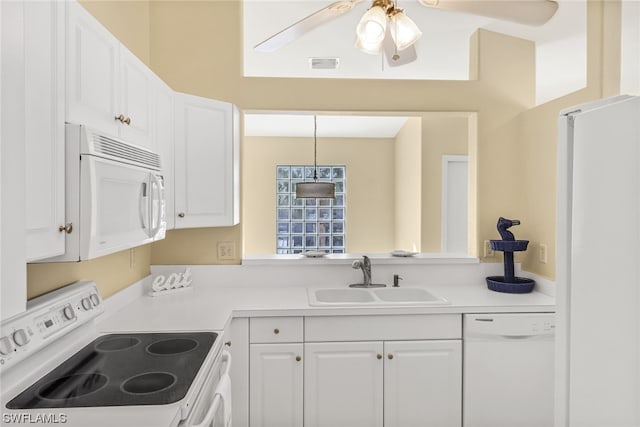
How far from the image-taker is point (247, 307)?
2.01m

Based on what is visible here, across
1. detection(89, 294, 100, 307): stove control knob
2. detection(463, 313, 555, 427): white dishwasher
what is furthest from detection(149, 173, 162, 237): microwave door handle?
detection(463, 313, 555, 427): white dishwasher

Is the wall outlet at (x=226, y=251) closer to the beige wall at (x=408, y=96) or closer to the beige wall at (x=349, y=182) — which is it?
the beige wall at (x=408, y=96)

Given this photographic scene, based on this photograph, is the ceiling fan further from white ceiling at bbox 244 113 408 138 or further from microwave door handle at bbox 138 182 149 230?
white ceiling at bbox 244 113 408 138

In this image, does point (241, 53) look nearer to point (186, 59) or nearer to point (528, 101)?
point (186, 59)

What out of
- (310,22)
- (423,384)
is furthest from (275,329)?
(310,22)

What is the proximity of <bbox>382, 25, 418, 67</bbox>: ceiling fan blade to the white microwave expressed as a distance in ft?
3.88

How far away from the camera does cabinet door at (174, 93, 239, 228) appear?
6.82ft

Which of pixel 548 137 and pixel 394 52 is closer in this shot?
pixel 394 52

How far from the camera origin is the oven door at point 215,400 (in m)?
1.15

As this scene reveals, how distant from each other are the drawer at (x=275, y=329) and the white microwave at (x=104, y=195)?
76cm

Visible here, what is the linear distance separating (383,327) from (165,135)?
1525 mm

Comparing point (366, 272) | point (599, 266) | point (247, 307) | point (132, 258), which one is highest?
point (599, 266)

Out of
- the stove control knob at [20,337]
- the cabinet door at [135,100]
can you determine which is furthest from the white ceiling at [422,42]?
the stove control knob at [20,337]

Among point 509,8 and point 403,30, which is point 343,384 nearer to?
point 403,30
